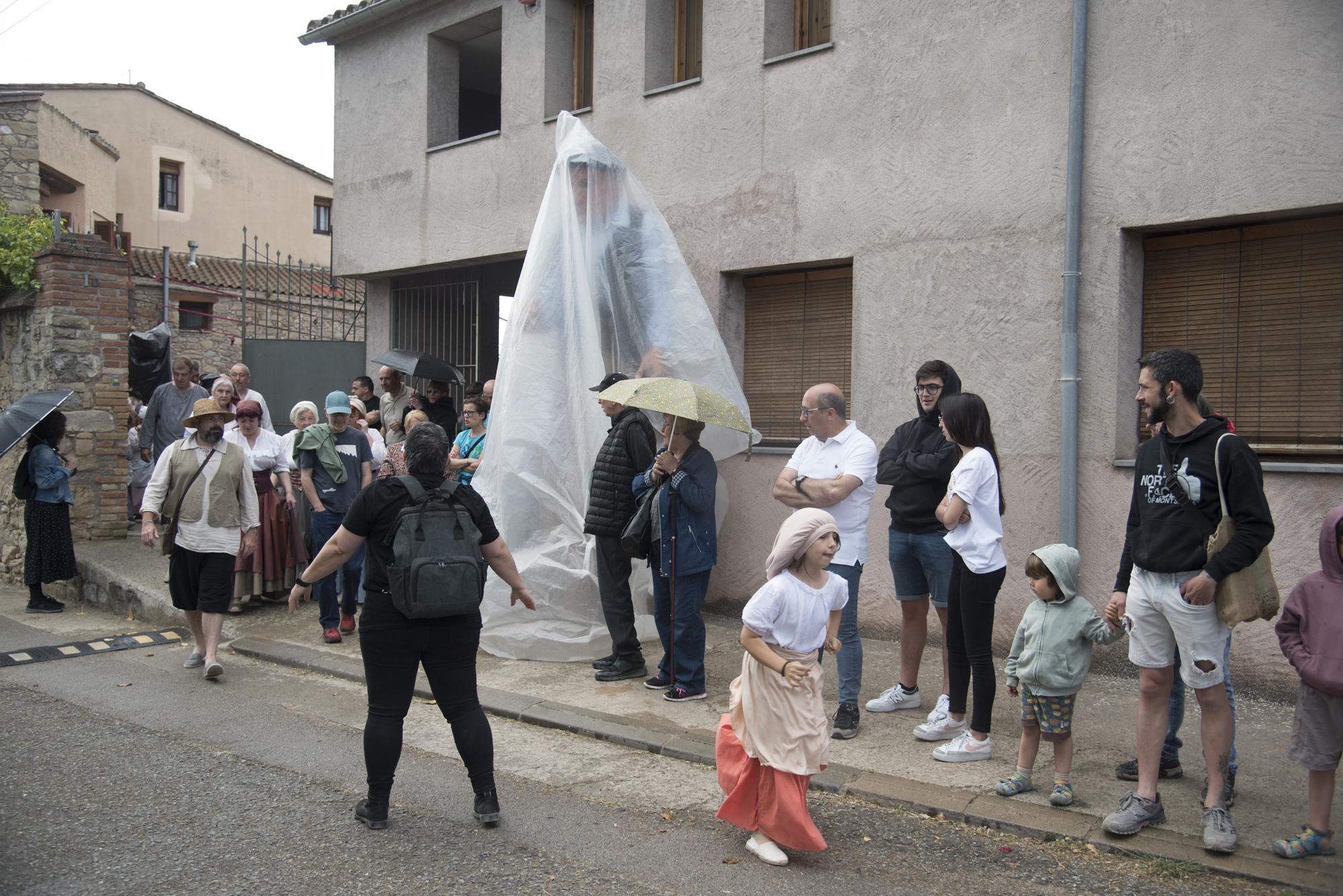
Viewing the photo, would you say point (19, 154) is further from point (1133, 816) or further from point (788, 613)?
point (1133, 816)

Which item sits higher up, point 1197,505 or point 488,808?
point 1197,505

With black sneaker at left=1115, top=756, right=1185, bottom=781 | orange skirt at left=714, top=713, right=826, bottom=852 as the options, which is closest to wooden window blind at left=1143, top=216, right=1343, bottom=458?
black sneaker at left=1115, top=756, right=1185, bottom=781

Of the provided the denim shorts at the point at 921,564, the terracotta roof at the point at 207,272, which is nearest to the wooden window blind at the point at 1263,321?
the denim shorts at the point at 921,564

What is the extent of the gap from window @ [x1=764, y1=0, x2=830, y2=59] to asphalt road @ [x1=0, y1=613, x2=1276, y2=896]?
558cm

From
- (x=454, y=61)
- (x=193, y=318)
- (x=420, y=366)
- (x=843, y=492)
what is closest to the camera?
(x=843, y=492)

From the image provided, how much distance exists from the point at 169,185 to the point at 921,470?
30410mm

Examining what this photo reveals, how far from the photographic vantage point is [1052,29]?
6906 mm

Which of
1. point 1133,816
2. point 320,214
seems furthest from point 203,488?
point 320,214

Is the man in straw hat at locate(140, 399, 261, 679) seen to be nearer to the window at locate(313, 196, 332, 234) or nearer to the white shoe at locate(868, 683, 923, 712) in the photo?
the white shoe at locate(868, 683, 923, 712)

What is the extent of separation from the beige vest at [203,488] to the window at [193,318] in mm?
17213

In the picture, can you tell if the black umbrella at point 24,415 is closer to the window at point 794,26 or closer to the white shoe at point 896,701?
the window at point 794,26

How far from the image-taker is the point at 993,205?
7.20 metres

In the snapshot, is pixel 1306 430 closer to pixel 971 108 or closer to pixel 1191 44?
pixel 1191 44

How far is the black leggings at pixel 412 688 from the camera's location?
4418 millimetres
